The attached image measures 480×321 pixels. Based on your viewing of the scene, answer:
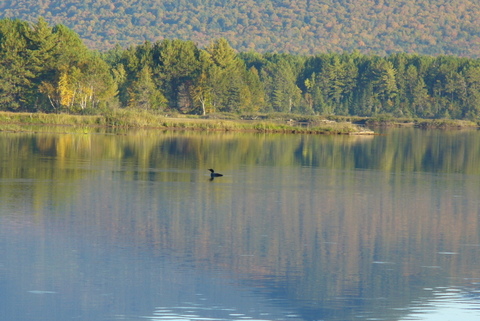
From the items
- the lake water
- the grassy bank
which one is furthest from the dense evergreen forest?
the lake water

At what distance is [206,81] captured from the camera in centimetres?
12950

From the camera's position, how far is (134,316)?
58.3 ft

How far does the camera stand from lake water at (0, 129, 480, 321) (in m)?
18.8

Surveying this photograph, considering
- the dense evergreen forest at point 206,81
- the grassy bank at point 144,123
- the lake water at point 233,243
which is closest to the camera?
the lake water at point 233,243

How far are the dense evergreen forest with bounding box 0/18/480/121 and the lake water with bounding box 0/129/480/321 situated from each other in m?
63.4

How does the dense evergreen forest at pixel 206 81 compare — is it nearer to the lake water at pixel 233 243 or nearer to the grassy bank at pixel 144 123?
the grassy bank at pixel 144 123

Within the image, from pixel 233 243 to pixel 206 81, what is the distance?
105847 mm

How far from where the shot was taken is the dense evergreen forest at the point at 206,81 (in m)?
109

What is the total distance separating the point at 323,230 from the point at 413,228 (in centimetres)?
335

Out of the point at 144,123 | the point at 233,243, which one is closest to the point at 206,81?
the point at 144,123

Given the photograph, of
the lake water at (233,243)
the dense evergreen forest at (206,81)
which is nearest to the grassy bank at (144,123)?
the dense evergreen forest at (206,81)

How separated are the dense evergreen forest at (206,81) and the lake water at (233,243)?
63392 millimetres

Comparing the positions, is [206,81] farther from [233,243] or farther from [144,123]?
[233,243]

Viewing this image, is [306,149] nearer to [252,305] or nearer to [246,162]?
[246,162]
